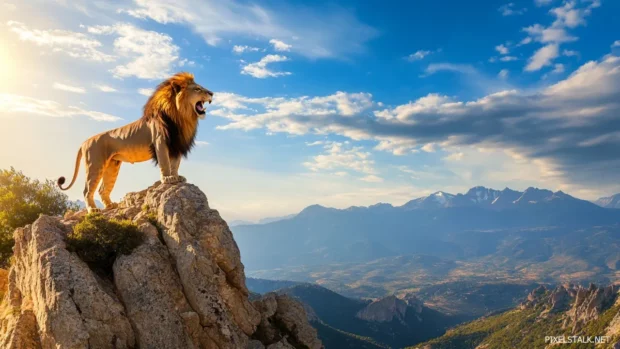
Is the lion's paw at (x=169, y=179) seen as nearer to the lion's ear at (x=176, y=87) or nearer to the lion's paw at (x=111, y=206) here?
the lion's ear at (x=176, y=87)

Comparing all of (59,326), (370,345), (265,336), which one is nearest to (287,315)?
(265,336)

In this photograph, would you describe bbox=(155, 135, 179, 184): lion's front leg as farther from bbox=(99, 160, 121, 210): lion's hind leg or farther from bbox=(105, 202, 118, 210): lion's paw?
bbox=(105, 202, 118, 210): lion's paw

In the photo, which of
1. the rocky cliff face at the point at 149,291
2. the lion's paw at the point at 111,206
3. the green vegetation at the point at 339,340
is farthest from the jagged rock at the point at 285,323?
the green vegetation at the point at 339,340

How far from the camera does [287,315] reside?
15.0 m

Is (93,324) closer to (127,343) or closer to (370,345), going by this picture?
(127,343)

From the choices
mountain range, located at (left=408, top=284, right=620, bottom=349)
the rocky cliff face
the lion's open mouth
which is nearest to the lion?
the lion's open mouth

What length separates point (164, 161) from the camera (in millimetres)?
14195

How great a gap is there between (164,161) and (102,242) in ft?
11.9

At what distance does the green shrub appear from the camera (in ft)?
38.8

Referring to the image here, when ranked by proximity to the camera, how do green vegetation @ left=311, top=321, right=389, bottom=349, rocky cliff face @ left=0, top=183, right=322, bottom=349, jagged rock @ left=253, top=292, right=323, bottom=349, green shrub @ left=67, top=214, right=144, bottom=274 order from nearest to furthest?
rocky cliff face @ left=0, top=183, right=322, bottom=349 → green shrub @ left=67, top=214, right=144, bottom=274 → jagged rock @ left=253, top=292, right=323, bottom=349 → green vegetation @ left=311, top=321, right=389, bottom=349

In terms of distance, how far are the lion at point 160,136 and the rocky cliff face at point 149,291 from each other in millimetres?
1247

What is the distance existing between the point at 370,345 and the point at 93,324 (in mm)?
199743

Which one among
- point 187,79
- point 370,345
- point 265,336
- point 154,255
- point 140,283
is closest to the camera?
point 140,283

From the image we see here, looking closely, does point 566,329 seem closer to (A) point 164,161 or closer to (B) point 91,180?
(A) point 164,161
